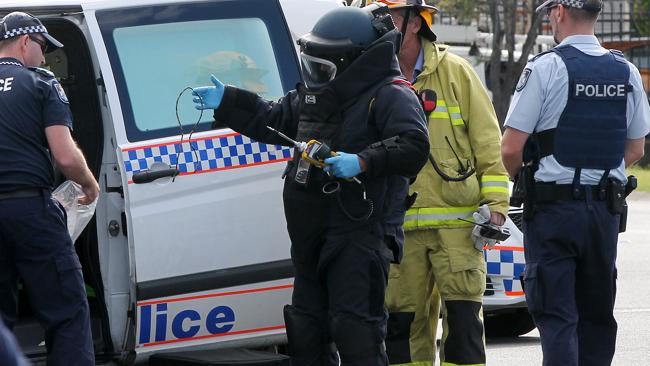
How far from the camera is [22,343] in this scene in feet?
18.1

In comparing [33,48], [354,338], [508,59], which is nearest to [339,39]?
[354,338]

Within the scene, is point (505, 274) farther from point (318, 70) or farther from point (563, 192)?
point (318, 70)

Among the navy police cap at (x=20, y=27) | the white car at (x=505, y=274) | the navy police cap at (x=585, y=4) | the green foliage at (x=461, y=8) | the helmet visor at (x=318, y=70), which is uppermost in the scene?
the navy police cap at (x=20, y=27)

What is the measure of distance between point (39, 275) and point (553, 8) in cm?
237

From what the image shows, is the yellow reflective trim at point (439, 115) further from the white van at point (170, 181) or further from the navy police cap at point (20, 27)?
the navy police cap at point (20, 27)

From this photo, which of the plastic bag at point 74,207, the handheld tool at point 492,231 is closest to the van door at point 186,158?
the plastic bag at point 74,207

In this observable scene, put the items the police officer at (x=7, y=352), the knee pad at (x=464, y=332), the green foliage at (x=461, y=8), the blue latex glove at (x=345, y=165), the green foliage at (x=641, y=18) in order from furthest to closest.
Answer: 1. the green foliage at (x=641, y=18)
2. the green foliage at (x=461, y=8)
3. the knee pad at (x=464, y=332)
4. the blue latex glove at (x=345, y=165)
5. the police officer at (x=7, y=352)

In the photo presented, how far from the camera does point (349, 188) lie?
4.84m

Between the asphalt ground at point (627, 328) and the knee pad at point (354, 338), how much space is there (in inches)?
89.6

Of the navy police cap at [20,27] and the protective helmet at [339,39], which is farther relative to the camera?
the navy police cap at [20,27]

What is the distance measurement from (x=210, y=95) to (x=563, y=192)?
1487mm

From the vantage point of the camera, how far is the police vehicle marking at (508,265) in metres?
7.29

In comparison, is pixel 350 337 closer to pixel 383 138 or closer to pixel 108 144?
pixel 383 138

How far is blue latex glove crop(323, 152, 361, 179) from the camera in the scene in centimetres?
462
